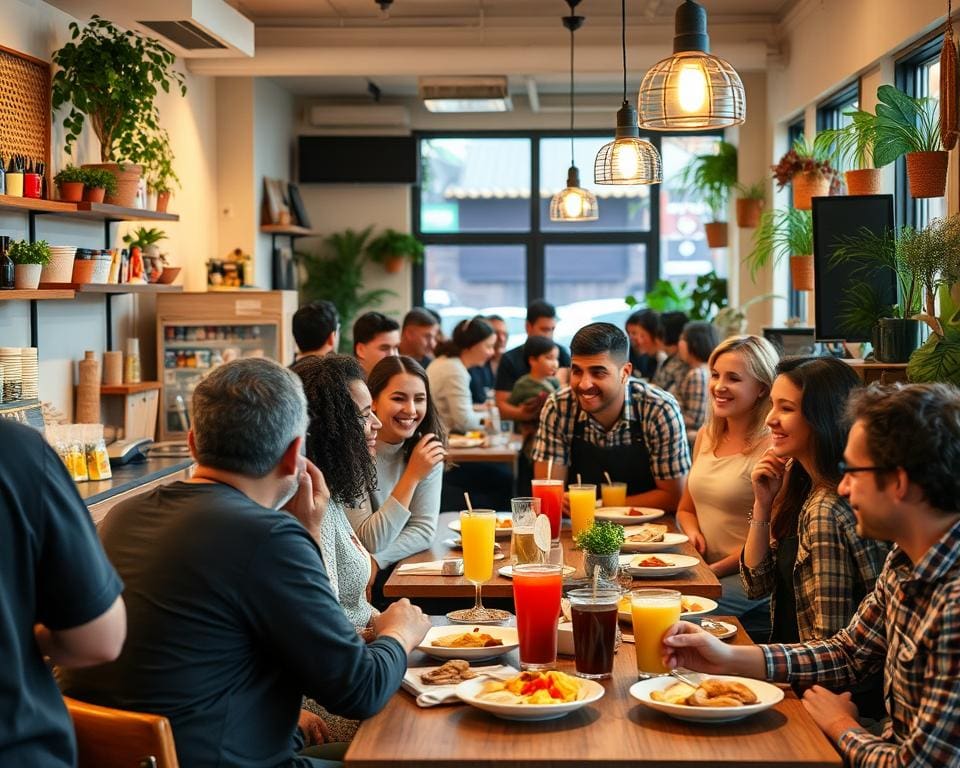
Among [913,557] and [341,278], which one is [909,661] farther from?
[341,278]

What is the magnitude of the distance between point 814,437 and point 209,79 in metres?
7.22

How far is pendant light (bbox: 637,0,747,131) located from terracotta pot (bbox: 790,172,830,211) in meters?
3.49

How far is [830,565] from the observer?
8.82 feet

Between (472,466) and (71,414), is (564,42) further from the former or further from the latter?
(71,414)

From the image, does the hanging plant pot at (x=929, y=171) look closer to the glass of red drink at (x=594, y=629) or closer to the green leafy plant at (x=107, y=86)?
the glass of red drink at (x=594, y=629)

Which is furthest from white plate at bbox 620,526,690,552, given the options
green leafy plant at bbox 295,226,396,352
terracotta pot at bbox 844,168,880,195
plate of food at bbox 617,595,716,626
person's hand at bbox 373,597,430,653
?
green leafy plant at bbox 295,226,396,352

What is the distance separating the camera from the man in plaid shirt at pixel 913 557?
1.91m

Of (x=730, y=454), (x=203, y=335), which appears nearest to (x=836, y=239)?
(x=730, y=454)

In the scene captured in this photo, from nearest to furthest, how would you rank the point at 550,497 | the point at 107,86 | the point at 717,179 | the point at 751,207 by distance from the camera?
the point at 550,497
the point at 107,86
the point at 751,207
the point at 717,179

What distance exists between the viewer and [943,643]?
75.2 inches

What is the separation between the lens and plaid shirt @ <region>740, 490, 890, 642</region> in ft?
8.72

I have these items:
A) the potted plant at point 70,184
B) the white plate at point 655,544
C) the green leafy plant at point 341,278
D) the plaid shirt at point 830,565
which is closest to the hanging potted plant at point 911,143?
the white plate at point 655,544

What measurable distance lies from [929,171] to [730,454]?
67.5 inches

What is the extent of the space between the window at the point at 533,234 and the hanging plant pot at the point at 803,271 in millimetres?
4513
